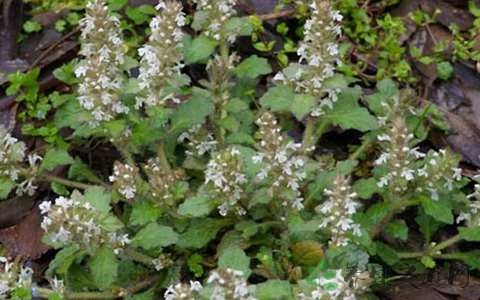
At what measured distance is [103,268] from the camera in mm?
2914

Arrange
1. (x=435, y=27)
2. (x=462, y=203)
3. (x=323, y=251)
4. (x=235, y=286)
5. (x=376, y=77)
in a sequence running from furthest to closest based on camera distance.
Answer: (x=435, y=27)
(x=376, y=77)
(x=462, y=203)
(x=323, y=251)
(x=235, y=286)

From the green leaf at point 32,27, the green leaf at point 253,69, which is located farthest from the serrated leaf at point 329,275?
the green leaf at point 32,27

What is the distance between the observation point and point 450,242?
3318 millimetres

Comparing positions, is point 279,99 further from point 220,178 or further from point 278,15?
point 278,15

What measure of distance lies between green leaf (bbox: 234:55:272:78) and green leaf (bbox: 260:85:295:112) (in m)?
0.32

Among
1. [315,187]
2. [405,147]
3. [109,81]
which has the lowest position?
[315,187]

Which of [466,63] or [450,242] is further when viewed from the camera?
[466,63]

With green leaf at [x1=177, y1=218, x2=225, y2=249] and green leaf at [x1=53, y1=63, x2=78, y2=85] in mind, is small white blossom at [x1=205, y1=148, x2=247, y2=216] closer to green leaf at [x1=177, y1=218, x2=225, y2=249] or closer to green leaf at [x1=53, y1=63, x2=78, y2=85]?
green leaf at [x1=177, y1=218, x2=225, y2=249]

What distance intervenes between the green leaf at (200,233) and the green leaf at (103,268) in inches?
14.4

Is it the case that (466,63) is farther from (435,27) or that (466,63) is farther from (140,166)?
(140,166)

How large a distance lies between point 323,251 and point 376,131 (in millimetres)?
661

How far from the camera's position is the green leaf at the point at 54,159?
11.0 feet

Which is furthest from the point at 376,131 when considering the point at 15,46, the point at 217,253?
the point at 15,46

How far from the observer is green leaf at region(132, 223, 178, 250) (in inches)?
117
